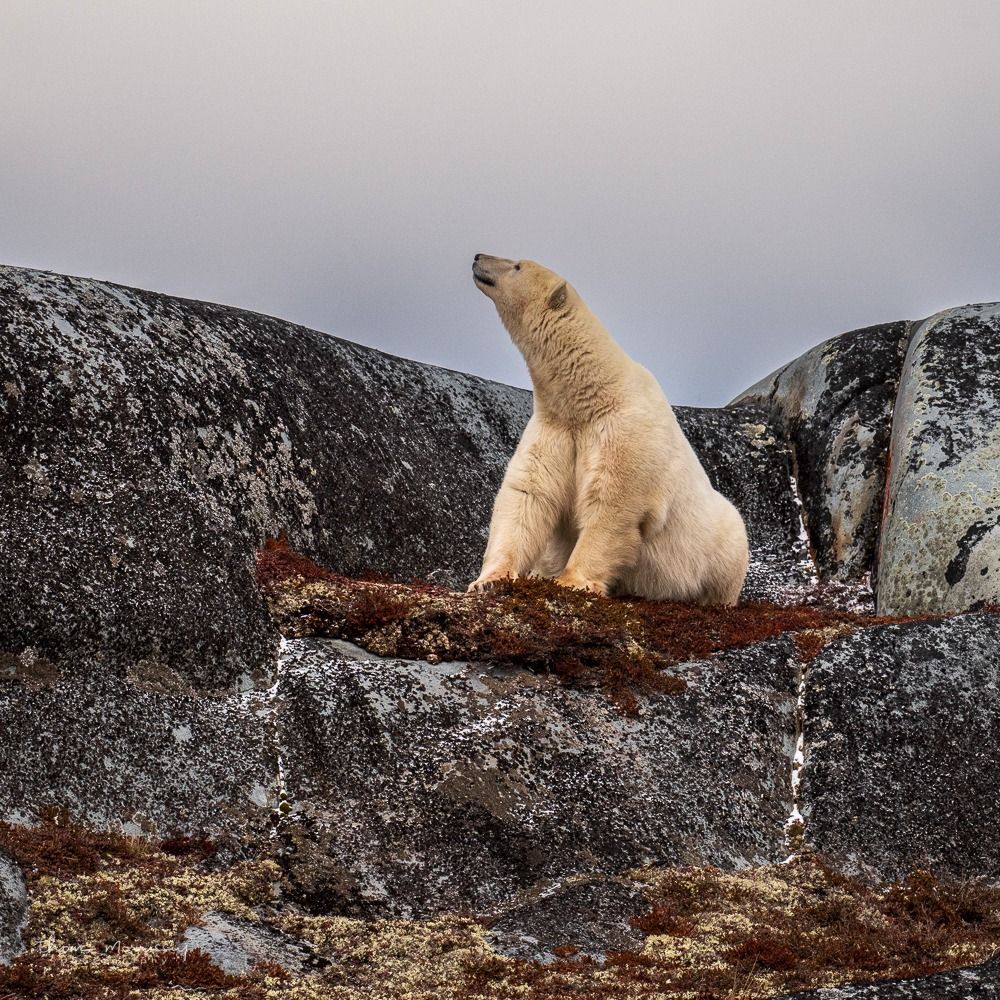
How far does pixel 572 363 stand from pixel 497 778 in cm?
456

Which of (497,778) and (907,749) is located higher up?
(907,749)

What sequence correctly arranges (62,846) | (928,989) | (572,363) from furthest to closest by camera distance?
1. (572,363)
2. (62,846)
3. (928,989)

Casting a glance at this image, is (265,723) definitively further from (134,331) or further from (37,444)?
(134,331)

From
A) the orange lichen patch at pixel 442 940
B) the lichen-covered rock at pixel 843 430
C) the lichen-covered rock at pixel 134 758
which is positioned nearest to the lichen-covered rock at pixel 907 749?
the orange lichen patch at pixel 442 940

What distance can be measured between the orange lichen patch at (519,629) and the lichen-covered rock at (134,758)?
48.4 inches

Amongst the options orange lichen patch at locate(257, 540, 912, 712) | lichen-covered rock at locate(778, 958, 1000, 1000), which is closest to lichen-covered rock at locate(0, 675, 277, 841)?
orange lichen patch at locate(257, 540, 912, 712)

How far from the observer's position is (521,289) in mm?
12078

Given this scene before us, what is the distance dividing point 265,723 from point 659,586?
15.2 feet

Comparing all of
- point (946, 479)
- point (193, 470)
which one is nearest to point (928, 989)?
point (193, 470)

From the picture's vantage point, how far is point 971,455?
1505cm

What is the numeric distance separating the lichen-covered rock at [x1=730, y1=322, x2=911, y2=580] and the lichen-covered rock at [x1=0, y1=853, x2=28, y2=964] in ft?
39.9

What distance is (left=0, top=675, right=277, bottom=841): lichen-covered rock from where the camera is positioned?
25.8ft

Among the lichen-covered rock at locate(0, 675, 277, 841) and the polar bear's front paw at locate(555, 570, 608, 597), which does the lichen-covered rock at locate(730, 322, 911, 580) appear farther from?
the lichen-covered rock at locate(0, 675, 277, 841)

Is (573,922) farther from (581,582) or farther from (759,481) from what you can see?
(759,481)
